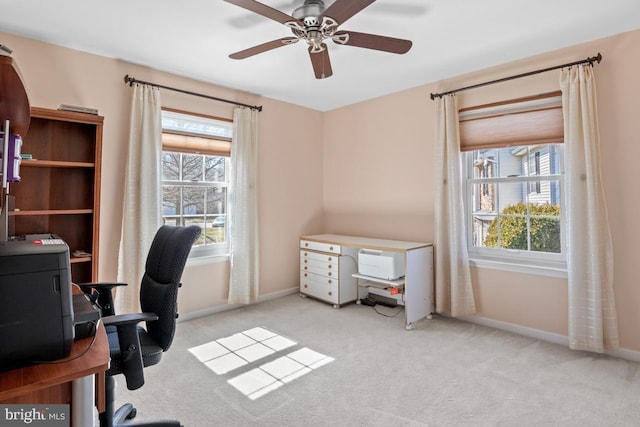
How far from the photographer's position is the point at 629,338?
2.55 m

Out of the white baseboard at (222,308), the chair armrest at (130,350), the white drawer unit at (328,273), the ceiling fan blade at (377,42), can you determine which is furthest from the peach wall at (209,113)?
the ceiling fan blade at (377,42)

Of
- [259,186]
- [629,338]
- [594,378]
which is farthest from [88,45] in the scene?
[629,338]

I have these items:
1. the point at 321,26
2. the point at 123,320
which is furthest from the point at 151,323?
the point at 321,26

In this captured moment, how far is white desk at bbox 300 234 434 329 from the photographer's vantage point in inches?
127

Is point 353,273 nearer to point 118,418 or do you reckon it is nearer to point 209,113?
point 209,113

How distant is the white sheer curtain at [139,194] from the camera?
9.57ft

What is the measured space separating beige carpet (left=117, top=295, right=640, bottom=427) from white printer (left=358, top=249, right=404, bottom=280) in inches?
22.2

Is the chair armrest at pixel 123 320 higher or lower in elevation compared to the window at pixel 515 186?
lower

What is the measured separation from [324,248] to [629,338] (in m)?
2.82

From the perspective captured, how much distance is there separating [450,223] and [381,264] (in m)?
0.81

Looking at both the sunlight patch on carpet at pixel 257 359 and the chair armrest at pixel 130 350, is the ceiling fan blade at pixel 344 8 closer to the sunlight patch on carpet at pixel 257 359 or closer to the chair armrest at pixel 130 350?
the chair armrest at pixel 130 350

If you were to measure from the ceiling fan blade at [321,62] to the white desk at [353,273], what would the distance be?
70.1 inches

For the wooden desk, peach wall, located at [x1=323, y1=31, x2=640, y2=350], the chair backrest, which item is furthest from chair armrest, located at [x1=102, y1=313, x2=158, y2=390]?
peach wall, located at [x1=323, y1=31, x2=640, y2=350]

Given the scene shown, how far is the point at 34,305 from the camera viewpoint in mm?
934
